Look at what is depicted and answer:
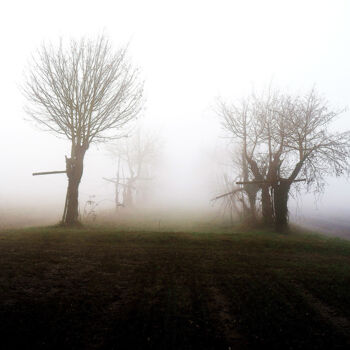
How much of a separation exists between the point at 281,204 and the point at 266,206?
1059 mm

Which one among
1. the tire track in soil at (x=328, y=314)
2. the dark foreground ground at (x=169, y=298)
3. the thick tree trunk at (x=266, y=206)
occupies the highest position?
the thick tree trunk at (x=266, y=206)

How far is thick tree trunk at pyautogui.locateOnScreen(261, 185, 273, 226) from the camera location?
11.8m

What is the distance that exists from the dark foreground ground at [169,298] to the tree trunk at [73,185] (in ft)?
15.2

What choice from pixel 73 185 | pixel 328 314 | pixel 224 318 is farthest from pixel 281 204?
pixel 73 185

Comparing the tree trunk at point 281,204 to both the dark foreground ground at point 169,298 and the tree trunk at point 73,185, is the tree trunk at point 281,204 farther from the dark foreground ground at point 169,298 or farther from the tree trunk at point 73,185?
the tree trunk at point 73,185

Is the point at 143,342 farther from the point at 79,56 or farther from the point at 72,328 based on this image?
the point at 79,56

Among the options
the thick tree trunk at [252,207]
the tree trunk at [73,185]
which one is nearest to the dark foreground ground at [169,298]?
the tree trunk at [73,185]

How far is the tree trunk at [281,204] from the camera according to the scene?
11.0m

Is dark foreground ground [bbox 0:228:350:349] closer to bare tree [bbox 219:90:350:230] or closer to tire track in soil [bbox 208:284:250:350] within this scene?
tire track in soil [bbox 208:284:250:350]

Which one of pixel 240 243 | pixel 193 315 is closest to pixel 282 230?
pixel 240 243

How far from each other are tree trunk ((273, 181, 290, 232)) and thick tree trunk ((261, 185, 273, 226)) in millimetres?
668

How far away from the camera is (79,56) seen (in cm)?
1044

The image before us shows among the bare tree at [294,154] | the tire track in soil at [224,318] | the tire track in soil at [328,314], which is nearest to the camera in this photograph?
the tire track in soil at [224,318]

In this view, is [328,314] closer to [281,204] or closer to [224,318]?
[224,318]
